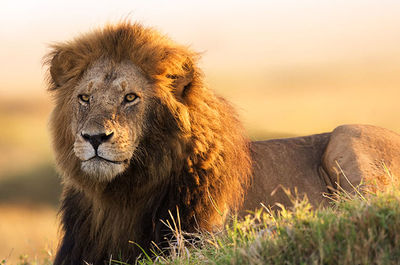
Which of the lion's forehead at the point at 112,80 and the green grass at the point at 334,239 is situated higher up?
the lion's forehead at the point at 112,80

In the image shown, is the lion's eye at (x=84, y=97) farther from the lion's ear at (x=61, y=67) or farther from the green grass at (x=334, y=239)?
the green grass at (x=334, y=239)

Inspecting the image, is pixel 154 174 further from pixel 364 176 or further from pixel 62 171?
pixel 364 176

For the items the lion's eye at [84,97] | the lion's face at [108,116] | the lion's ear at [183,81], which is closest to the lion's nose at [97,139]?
the lion's face at [108,116]

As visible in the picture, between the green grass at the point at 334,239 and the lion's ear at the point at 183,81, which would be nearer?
the green grass at the point at 334,239

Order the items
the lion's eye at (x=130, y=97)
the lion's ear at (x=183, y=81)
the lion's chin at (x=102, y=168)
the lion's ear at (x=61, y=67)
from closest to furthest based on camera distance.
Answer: the lion's chin at (x=102, y=168) → the lion's eye at (x=130, y=97) → the lion's ear at (x=183, y=81) → the lion's ear at (x=61, y=67)

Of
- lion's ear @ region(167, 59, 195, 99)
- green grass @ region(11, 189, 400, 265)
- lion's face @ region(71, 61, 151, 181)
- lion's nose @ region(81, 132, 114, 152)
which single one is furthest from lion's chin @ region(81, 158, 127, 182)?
green grass @ region(11, 189, 400, 265)

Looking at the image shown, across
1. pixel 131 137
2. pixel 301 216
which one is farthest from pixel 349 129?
pixel 301 216

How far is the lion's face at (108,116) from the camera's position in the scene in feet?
14.8

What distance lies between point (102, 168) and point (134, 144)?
0.32m

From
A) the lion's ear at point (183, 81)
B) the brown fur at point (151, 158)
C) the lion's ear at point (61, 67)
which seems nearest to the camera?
the brown fur at point (151, 158)

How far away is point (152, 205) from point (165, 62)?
1199 mm

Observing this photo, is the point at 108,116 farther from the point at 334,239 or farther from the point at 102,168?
the point at 334,239

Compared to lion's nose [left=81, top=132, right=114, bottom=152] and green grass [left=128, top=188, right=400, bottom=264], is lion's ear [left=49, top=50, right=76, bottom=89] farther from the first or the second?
green grass [left=128, top=188, right=400, bottom=264]

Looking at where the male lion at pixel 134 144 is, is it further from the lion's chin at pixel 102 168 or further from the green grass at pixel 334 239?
the green grass at pixel 334 239
